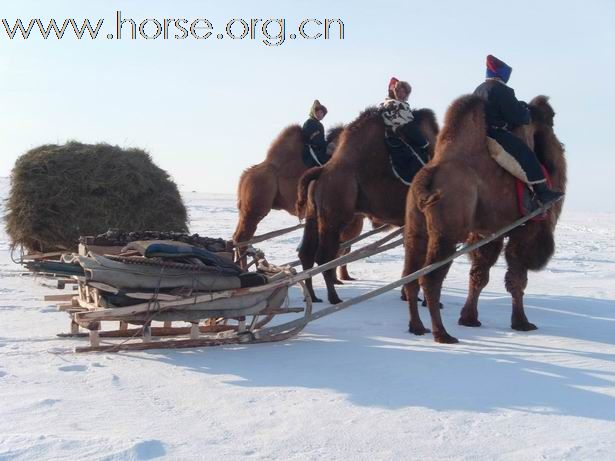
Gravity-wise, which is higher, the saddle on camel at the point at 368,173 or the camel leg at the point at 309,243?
the saddle on camel at the point at 368,173

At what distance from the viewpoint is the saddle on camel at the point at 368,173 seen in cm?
823

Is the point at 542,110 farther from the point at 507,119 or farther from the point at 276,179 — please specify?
the point at 276,179

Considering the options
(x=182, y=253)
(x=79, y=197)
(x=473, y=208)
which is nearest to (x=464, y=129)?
(x=473, y=208)

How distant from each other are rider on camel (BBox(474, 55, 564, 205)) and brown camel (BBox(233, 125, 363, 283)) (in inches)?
150

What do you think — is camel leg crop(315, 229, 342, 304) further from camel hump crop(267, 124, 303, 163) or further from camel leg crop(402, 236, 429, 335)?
camel hump crop(267, 124, 303, 163)

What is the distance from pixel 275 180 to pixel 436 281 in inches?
A: 183

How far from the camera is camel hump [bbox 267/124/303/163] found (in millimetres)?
10586

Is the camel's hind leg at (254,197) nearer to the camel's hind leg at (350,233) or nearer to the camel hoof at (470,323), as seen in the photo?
the camel's hind leg at (350,233)

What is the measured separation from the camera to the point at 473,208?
6355 millimetres

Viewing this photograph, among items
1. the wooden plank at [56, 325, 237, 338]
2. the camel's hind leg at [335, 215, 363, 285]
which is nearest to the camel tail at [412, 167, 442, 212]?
the wooden plank at [56, 325, 237, 338]

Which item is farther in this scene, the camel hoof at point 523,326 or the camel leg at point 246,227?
the camel leg at point 246,227

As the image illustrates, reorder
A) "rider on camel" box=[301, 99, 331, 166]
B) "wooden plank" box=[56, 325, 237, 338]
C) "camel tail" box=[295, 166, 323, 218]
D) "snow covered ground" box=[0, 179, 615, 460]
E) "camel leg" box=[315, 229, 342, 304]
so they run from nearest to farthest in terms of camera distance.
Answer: "snow covered ground" box=[0, 179, 615, 460] < "wooden plank" box=[56, 325, 237, 338] < "camel leg" box=[315, 229, 342, 304] < "camel tail" box=[295, 166, 323, 218] < "rider on camel" box=[301, 99, 331, 166]

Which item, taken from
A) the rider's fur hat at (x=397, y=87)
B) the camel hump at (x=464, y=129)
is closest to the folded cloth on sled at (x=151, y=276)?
the camel hump at (x=464, y=129)

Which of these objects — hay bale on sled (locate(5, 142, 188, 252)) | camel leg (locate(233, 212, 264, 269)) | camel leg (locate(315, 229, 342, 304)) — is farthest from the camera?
camel leg (locate(233, 212, 264, 269))
